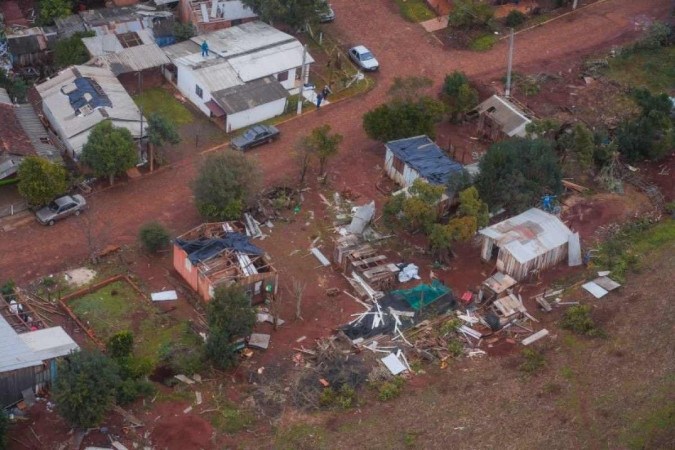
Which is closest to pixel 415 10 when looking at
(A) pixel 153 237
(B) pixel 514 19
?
(B) pixel 514 19

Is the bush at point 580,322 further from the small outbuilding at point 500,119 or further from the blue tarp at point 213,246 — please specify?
the blue tarp at point 213,246

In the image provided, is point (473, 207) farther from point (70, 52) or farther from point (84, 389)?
point (70, 52)

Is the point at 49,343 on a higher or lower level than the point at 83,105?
lower

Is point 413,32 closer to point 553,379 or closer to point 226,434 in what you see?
point 553,379

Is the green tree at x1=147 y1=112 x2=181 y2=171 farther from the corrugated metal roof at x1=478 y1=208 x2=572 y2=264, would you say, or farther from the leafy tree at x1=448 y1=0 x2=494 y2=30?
the leafy tree at x1=448 y1=0 x2=494 y2=30

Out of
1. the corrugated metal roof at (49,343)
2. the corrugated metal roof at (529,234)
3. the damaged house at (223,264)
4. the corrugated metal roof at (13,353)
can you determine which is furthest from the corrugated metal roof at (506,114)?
the corrugated metal roof at (13,353)
